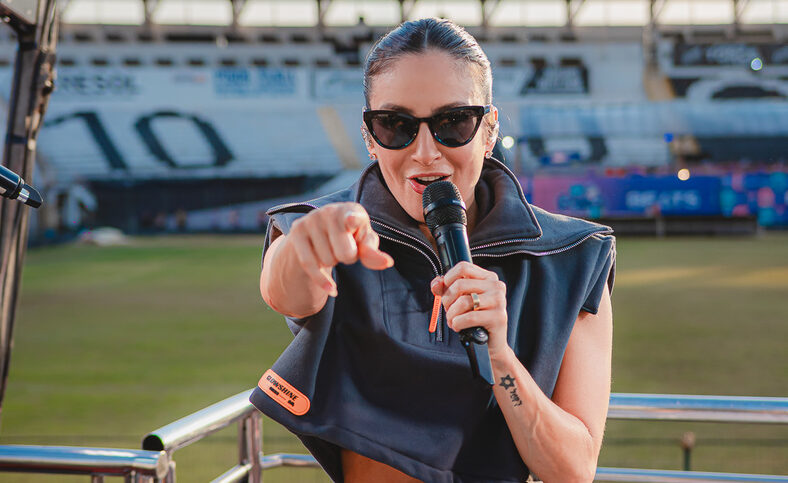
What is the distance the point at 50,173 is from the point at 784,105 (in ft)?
125

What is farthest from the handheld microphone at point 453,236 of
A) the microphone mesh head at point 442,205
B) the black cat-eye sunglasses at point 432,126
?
the black cat-eye sunglasses at point 432,126

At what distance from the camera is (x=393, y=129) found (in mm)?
1373

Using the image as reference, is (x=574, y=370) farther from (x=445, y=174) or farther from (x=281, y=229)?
(x=281, y=229)

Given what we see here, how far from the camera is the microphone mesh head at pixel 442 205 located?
1.25m

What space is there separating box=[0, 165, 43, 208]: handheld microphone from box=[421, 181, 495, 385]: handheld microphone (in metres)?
0.76

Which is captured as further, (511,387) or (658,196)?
(658,196)

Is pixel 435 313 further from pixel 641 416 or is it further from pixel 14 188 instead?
pixel 641 416

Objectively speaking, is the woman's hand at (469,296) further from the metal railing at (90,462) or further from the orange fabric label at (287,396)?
the metal railing at (90,462)

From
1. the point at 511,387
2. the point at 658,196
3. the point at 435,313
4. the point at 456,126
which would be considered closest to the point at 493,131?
the point at 456,126

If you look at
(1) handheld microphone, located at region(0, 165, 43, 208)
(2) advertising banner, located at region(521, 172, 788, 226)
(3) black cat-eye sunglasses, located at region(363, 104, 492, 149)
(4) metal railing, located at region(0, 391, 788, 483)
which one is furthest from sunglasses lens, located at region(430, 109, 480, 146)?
(2) advertising banner, located at region(521, 172, 788, 226)

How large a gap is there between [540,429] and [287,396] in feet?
1.56

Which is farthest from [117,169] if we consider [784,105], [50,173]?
[784,105]

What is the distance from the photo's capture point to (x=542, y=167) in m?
34.0

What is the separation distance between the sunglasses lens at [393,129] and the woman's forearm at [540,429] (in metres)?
0.45
